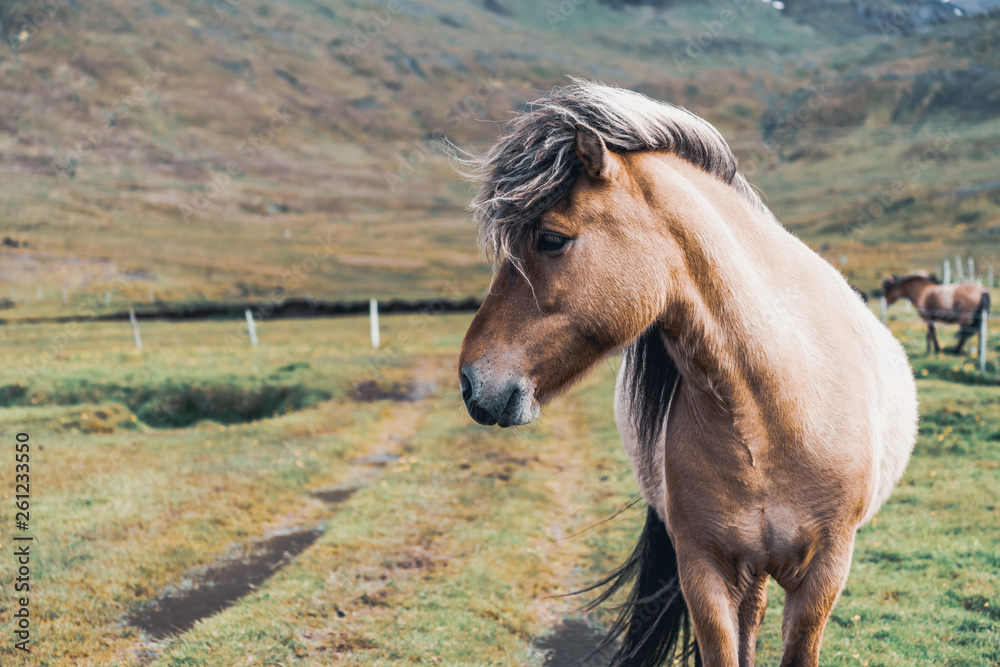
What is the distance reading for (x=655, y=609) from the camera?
401cm

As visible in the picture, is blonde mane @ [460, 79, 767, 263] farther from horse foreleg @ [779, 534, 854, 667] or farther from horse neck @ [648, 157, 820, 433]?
horse foreleg @ [779, 534, 854, 667]

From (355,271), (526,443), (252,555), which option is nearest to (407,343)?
(526,443)

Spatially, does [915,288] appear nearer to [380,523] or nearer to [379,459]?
[379,459]

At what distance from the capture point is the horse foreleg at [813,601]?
2566mm

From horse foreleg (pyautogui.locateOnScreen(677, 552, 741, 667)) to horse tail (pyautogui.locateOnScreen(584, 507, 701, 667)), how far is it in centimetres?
119

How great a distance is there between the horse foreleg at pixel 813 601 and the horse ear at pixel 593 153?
1.92m

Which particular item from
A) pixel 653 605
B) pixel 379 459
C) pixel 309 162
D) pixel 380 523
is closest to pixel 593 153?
pixel 653 605

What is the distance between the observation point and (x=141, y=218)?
92.1 meters

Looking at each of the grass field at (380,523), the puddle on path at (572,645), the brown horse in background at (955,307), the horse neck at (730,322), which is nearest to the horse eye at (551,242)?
the horse neck at (730,322)

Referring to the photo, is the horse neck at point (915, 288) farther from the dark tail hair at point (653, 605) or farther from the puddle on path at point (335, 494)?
the dark tail hair at point (653, 605)

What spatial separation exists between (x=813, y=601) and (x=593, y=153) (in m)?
2.14

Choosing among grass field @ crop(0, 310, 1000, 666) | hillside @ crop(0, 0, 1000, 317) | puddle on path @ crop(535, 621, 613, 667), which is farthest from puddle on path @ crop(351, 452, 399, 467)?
hillside @ crop(0, 0, 1000, 317)

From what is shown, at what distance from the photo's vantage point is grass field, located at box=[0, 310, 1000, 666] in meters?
5.13

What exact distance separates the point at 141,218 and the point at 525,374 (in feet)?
353
